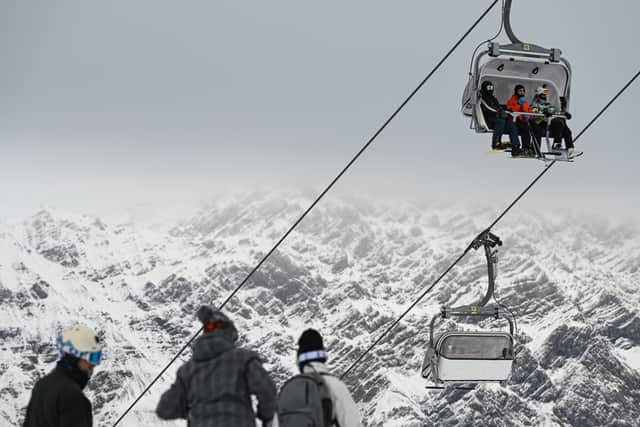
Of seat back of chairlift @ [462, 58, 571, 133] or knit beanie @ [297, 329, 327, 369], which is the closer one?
knit beanie @ [297, 329, 327, 369]

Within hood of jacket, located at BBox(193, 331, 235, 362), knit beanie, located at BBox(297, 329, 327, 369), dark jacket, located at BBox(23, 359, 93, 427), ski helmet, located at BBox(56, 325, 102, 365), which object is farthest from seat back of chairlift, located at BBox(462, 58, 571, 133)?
dark jacket, located at BBox(23, 359, 93, 427)

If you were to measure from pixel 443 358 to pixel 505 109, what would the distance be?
18.3ft

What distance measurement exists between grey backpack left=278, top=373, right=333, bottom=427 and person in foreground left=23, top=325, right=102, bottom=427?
133 centimetres

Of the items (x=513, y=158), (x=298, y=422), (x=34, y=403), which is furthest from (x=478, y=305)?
(x=34, y=403)

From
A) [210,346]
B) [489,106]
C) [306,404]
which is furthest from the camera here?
[489,106]

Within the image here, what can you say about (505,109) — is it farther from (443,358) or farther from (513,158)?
(443,358)

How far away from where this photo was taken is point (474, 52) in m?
15.2

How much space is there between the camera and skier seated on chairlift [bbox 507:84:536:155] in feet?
48.8

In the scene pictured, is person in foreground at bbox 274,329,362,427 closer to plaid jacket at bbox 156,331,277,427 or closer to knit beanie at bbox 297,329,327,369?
knit beanie at bbox 297,329,327,369

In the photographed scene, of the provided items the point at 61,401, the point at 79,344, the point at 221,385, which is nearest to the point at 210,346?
the point at 221,385

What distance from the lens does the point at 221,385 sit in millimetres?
5801

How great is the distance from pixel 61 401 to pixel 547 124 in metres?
11.3

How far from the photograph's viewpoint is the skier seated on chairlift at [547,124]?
48.6ft

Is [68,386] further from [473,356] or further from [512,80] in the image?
[512,80]
